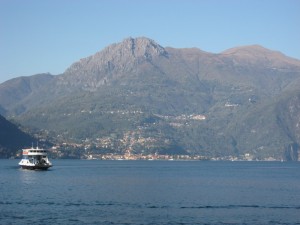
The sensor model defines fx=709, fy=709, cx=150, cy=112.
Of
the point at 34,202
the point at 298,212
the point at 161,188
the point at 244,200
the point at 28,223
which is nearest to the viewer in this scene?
the point at 28,223

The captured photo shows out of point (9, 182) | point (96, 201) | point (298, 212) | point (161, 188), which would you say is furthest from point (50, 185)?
point (298, 212)

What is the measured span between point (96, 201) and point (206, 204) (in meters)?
19.7

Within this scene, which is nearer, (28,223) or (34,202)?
(28,223)

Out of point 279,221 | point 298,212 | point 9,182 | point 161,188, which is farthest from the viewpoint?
point 9,182

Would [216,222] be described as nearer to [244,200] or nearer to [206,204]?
[206,204]

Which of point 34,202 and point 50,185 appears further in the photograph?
point 50,185

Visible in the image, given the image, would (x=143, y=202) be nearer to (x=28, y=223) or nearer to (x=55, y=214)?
(x=55, y=214)

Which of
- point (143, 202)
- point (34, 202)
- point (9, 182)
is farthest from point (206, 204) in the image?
point (9, 182)

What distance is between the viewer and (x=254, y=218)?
10700 centimetres

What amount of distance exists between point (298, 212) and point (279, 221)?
12.8 m

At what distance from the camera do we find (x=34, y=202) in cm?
12438

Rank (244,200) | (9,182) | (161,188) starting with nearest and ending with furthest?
1. (244,200)
2. (161,188)
3. (9,182)

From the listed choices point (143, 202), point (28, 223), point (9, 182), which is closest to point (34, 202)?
point (143, 202)

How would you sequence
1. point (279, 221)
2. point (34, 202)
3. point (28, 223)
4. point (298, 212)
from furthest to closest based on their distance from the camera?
1. point (34, 202)
2. point (298, 212)
3. point (279, 221)
4. point (28, 223)
